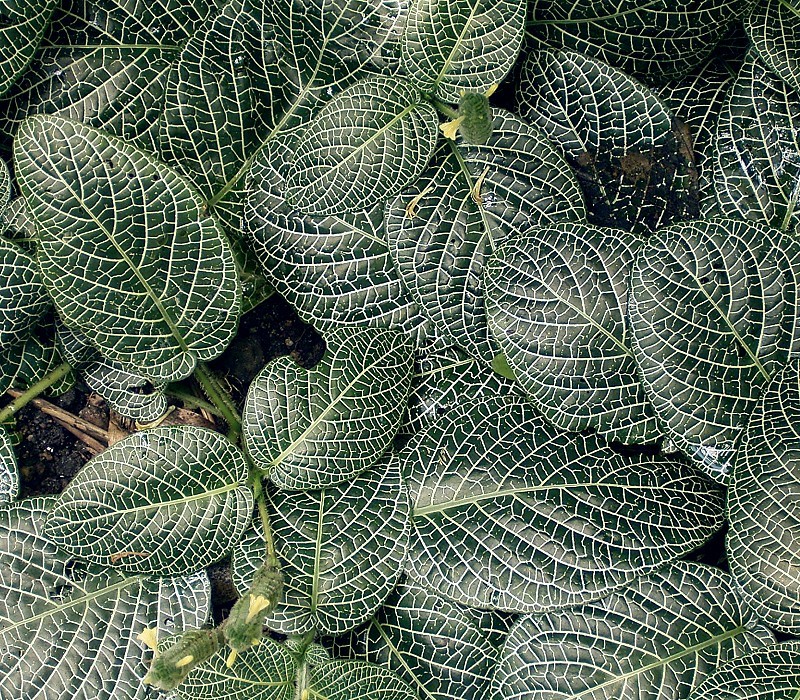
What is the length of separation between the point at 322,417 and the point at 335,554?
35 centimetres

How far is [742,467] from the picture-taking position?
1739mm

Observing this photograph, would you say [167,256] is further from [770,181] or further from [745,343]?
[770,181]

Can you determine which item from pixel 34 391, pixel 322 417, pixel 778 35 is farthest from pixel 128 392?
pixel 778 35

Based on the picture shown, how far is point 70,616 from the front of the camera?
1.88 meters

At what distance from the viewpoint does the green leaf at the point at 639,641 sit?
1.78 meters

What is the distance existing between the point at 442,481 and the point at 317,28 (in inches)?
47.5

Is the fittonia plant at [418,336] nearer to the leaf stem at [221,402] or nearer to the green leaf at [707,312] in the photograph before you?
the green leaf at [707,312]

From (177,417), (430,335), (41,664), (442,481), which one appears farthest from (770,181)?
(41,664)

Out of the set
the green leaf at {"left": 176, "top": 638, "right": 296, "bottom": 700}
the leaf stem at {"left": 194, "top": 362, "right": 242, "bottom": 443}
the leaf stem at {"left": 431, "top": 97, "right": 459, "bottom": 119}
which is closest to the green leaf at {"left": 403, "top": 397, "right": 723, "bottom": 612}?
the green leaf at {"left": 176, "top": 638, "right": 296, "bottom": 700}

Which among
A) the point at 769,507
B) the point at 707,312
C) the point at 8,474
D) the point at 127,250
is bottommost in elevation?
the point at 8,474

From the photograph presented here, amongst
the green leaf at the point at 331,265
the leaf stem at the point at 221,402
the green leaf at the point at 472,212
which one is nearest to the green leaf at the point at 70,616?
the leaf stem at the point at 221,402

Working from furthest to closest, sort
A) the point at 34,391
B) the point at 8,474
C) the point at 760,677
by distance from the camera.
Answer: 1. the point at 34,391
2. the point at 8,474
3. the point at 760,677

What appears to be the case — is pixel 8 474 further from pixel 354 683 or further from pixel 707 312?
pixel 707 312

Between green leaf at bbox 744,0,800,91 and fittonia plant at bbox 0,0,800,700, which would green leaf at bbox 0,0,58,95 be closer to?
fittonia plant at bbox 0,0,800,700
